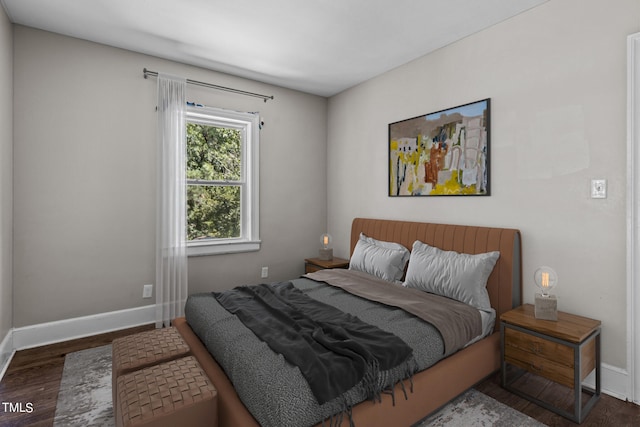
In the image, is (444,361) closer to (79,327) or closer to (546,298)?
Result: (546,298)

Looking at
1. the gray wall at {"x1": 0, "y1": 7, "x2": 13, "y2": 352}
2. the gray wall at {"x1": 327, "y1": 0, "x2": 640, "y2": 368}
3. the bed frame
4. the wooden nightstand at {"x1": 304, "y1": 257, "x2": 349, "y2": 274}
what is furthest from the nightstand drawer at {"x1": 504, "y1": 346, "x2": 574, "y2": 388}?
the gray wall at {"x1": 0, "y1": 7, "x2": 13, "y2": 352}

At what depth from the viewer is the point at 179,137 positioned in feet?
10.8

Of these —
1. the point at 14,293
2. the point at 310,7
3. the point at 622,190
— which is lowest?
the point at 14,293

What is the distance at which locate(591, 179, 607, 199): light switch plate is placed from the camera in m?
2.09

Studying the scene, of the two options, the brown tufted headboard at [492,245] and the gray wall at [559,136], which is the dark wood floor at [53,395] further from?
the brown tufted headboard at [492,245]

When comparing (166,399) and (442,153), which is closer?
(166,399)

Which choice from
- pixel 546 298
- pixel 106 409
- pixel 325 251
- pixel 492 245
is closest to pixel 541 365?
pixel 546 298

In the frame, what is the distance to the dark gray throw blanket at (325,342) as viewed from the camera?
144 cm

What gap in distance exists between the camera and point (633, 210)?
1.98 meters

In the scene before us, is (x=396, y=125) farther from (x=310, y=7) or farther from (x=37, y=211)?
(x=37, y=211)

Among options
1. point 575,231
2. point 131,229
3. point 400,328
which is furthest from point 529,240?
point 131,229

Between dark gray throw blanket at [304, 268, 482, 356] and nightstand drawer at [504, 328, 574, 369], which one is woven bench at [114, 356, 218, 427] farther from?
nightstand drawer at [504, 328, 574, 369]

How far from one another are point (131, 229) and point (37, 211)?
74cm

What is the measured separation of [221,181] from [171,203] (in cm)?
69
